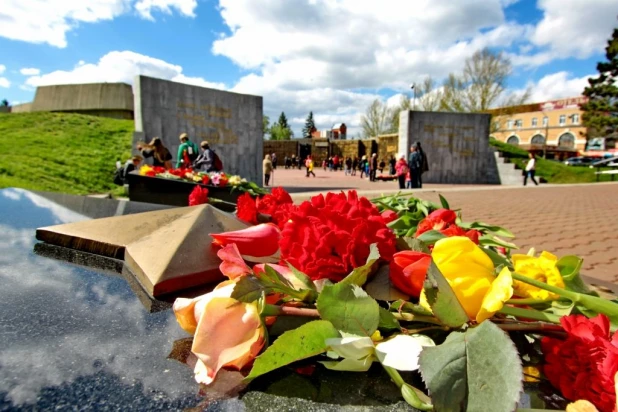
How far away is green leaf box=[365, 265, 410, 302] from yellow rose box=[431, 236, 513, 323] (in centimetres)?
9

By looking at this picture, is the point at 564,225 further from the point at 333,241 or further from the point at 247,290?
the point at 247,290

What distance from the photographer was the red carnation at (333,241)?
68 cm

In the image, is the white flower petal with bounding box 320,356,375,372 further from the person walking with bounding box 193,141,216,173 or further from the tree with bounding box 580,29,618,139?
the tree with bounding box 580,29,618,139

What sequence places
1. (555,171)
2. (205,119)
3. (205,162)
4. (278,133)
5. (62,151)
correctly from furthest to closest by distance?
1. (278,133)
2. (555,171)
3. (62,151)
4. (205,119)
5. (205,162)

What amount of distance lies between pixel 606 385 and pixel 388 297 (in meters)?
0.31

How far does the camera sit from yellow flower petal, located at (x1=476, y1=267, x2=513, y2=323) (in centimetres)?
57

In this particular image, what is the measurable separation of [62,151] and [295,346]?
55.1ft

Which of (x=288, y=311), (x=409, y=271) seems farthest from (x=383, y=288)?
(x=288, y=311)

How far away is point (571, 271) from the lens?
77 centimetres

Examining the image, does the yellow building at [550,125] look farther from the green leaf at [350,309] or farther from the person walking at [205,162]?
the green leaf at [350,309]

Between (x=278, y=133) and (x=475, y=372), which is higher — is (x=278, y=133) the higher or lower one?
the higher one

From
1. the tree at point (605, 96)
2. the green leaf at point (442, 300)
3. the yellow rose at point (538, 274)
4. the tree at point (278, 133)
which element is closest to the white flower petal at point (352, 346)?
the green leaf at point (442, 300)

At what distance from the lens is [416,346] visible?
0.59 meters

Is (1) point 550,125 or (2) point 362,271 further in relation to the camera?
(1) point 550,125
